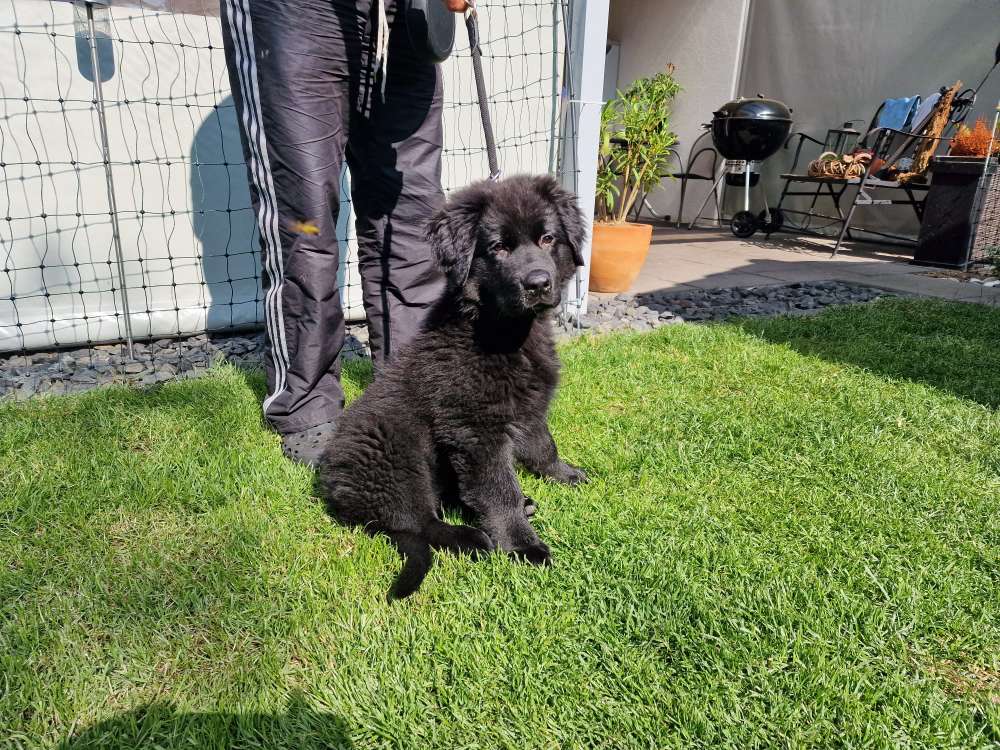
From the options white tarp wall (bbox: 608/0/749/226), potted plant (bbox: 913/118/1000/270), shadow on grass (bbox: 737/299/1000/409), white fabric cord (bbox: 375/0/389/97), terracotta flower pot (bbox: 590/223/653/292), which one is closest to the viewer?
white fabric cord (bbox: 375/0/389/97)

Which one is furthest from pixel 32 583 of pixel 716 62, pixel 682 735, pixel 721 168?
pixel 716 62

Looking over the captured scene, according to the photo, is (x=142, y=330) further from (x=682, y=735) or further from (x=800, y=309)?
(x=800, y=309)

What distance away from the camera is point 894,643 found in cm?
148

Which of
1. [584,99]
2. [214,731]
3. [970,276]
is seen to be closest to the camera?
[214,731]

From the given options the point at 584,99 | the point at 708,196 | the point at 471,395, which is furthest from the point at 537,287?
the point at 708,196

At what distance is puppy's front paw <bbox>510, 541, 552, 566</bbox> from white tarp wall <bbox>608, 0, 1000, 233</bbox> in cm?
808

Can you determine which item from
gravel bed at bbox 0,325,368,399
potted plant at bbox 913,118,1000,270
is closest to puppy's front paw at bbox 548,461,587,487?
gravel bed at bbox 0,325,368,399

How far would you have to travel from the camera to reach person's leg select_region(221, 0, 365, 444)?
216cm

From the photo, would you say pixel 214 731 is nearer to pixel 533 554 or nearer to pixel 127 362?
pixel 533 554

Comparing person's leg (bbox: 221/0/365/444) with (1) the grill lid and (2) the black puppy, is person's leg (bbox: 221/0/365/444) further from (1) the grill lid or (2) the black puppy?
(1) the grill lid

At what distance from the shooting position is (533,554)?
6.02 feet

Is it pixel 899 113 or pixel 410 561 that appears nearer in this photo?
pixel 410 561

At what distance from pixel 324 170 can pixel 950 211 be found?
6432 millimetres

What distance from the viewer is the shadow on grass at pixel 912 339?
3.21m
